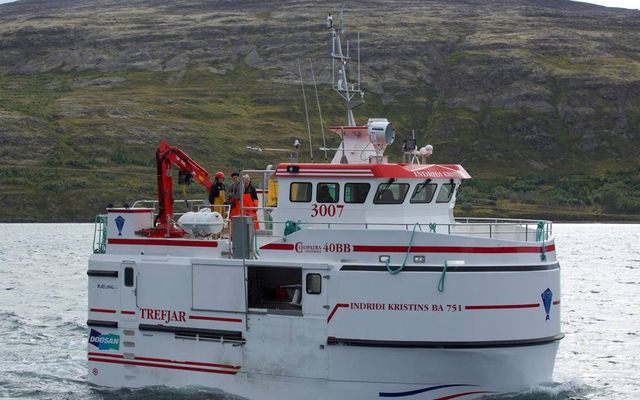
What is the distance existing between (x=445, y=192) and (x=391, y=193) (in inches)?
63.1

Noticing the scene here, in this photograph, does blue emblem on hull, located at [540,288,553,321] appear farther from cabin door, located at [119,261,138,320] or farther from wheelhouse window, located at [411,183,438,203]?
cabin door, located at [119,261,138,320]

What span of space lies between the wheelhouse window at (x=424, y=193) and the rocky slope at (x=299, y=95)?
217 feet

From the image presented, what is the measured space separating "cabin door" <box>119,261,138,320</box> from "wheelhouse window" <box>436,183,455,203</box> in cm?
616

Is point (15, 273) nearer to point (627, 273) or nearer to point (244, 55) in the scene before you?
point (627, 273)

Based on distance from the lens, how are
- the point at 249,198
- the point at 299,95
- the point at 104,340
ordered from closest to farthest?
the point at 104,340, the point at 249,198, the point at 299,95

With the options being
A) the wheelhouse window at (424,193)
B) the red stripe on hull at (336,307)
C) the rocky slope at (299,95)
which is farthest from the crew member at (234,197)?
the rocky slope at (299,95)

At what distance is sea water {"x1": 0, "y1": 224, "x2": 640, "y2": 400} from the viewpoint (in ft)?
74.1

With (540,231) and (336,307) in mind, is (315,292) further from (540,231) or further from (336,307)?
(540,231)

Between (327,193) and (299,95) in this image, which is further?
(299,95)

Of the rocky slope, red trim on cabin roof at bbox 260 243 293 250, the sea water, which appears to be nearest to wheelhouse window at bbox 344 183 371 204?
red trim on cabin roof at bbox 260 243 293 250

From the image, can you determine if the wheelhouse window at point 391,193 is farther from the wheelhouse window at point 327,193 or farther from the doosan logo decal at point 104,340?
the doosan logo decal at point 104,340

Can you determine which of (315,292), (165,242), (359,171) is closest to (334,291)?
(315,292)

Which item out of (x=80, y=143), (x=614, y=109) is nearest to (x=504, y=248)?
(x=80, y=143)

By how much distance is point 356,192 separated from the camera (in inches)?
776
